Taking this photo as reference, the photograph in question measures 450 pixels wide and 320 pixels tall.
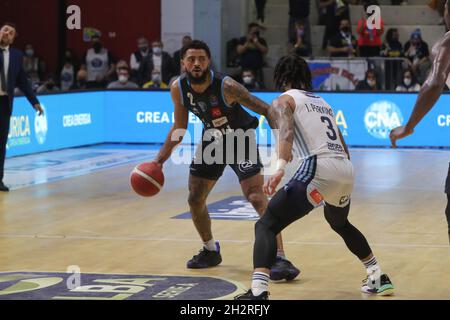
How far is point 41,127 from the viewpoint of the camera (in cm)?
1877

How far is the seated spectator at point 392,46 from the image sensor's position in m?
23.2

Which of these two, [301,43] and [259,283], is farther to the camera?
[301,43]

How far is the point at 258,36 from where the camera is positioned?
80.1ft

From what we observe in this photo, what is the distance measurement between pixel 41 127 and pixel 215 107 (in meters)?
10.2

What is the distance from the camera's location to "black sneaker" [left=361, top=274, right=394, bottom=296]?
806 centimetres

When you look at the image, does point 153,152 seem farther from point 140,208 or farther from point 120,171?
point 140,208

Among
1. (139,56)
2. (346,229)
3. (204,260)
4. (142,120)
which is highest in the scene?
(139,56)

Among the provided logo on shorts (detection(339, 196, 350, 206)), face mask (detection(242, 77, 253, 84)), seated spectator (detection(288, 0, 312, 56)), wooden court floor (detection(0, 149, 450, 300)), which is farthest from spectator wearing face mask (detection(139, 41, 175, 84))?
logo on shorts (detection(339, 196, 350, 206))

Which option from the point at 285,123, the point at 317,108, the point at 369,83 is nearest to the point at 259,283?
the point at 285,123

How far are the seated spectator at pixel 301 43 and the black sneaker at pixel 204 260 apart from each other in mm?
14656

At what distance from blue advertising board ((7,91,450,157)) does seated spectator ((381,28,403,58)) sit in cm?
380

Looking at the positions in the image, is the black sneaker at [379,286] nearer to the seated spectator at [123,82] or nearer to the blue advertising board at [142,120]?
the blue advertising board at [142,120]

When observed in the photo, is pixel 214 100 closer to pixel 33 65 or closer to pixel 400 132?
pixel 400 132

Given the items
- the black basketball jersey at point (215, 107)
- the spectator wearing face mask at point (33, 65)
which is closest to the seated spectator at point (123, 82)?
the spectator wearing face mask at point (33, 65)
